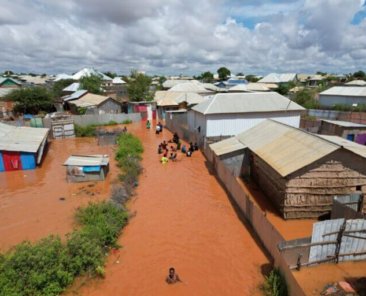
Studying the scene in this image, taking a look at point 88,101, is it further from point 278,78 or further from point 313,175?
point 278,78

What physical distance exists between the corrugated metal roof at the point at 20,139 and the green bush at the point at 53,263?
422 inches

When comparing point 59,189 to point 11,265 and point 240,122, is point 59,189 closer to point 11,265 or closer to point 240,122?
point 11,265

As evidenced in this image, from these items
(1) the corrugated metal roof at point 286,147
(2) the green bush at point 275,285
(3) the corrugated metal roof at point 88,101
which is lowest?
(2) the green bush at point 275,285

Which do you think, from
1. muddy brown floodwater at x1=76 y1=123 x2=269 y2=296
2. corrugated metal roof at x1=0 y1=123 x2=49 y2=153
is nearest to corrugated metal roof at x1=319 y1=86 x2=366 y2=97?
muddy brown floodwater at x1=76 y1=123 x2=269 y2=296

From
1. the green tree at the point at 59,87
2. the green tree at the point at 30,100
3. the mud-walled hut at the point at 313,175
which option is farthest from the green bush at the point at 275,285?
the green tree at the point at 59,87

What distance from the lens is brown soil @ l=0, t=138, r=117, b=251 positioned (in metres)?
10.9

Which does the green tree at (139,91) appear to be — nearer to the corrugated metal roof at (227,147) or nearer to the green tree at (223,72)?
the corrugated metal roof at (227,147)

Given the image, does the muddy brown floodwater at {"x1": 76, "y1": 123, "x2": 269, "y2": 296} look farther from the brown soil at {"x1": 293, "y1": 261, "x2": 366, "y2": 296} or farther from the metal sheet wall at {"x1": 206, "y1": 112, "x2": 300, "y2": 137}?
the metal sheet wall at {"x1": 206, "y1": 112, "x2": 300, "y2": 137}

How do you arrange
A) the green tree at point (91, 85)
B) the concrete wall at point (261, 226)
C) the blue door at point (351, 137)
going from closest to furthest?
the concrete wall at point (261, 226) < the blue door at point (351, 137) < the green tree at point (91, 85)

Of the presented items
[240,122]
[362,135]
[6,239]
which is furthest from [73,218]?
[362,135]

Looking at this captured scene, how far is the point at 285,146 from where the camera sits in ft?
43.0

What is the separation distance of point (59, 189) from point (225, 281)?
36.2ft

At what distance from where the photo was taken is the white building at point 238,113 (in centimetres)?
2186

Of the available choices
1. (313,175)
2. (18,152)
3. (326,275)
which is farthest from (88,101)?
(326,275)
